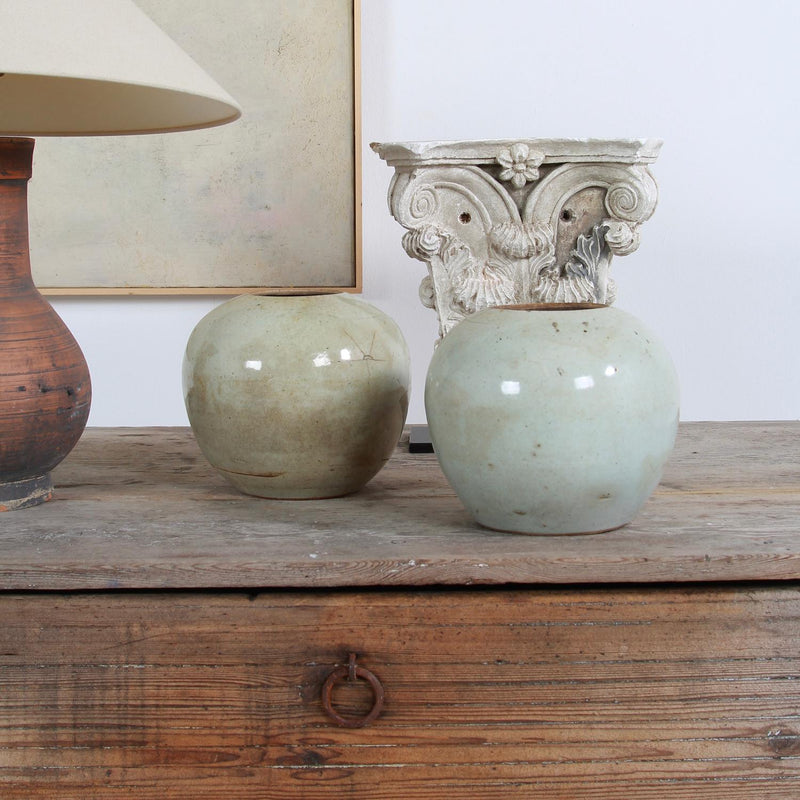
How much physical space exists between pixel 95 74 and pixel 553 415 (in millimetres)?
426

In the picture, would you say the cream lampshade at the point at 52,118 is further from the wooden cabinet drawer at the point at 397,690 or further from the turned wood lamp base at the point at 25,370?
the wooden cabinet drawer at the point at 397,690

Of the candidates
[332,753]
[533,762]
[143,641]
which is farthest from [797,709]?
[143,641]

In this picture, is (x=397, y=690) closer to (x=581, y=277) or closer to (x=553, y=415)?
(x=553, y=415)

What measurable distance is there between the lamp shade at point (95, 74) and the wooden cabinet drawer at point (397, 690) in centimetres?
40

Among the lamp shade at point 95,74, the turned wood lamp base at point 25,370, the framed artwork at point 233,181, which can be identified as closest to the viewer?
the lamp shade at point 95,74

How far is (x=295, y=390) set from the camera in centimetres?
94

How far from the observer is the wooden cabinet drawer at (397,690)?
829 mm

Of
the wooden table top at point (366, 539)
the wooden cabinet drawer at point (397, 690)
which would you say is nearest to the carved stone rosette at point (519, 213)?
the wooden table top at point (366, 539)

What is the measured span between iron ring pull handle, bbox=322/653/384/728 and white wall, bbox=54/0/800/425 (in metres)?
1.01

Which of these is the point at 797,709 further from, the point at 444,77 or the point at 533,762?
the point at 444,77

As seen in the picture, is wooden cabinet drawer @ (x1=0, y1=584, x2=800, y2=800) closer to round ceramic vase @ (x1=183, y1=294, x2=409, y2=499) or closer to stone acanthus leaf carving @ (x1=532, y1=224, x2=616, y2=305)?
round ceramic vase @ (x1=183, y1=294, x2=409, y2=499)

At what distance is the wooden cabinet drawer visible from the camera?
83cm

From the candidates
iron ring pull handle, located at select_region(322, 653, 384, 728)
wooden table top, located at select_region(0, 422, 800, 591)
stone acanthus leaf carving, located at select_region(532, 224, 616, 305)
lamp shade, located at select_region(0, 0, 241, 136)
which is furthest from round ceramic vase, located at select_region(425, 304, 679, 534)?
stone acanthus leaf carving, located at select_region(532, 224, 616, 305)

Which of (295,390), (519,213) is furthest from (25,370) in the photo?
(519,213)
